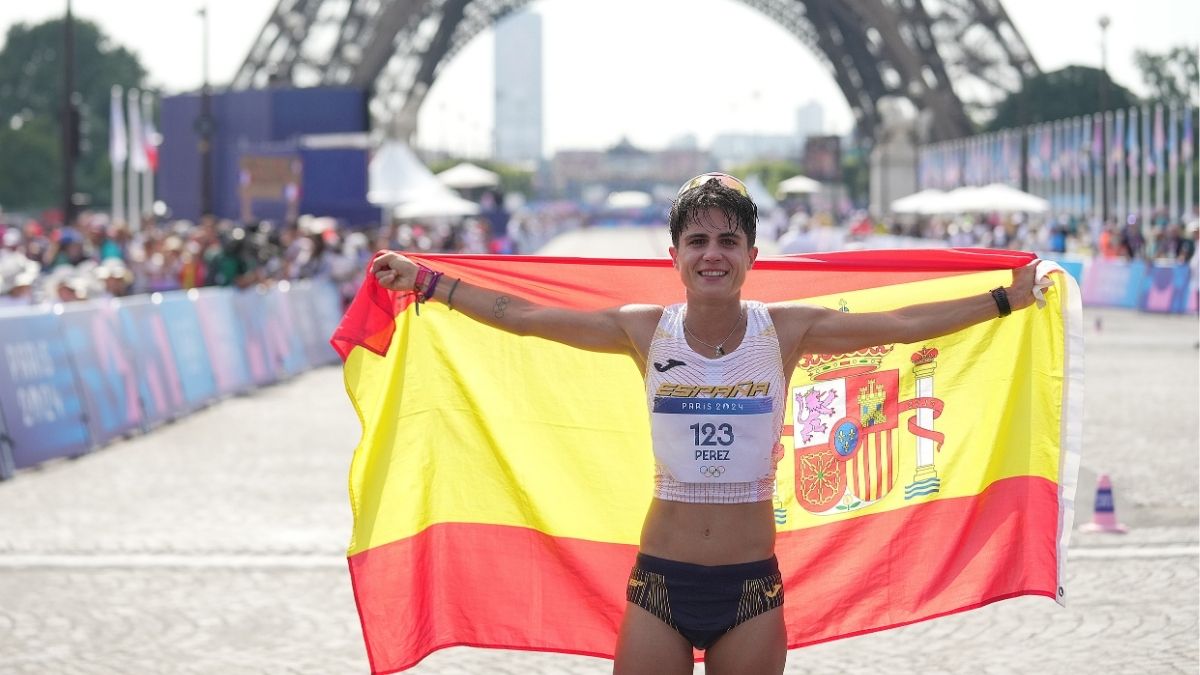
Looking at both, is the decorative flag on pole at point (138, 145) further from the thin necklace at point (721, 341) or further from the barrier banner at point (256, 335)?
the thin necklace at point (721, 341)

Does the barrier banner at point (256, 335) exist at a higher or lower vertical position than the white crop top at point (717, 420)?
lower

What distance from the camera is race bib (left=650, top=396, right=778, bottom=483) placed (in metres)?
4.29

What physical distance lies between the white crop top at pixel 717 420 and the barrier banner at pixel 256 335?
14028 mm

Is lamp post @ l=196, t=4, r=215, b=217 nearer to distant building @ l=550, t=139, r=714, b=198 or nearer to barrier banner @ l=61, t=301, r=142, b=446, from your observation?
barrier banner @ l=61, t=301, r=142, b=446

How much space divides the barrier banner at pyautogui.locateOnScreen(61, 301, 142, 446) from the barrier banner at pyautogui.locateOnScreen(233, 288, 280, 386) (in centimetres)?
358

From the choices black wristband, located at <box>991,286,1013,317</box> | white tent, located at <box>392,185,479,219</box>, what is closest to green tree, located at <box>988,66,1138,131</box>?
white tent, located at <box>392,185,479,219</box>

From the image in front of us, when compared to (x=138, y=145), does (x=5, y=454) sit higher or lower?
lower

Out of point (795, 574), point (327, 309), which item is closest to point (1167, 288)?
point (327, 309)

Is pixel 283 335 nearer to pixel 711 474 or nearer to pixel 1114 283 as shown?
pixel 711 474

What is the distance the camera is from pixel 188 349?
53.0ft

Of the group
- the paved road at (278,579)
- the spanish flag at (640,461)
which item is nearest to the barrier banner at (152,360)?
the paved road at (278,579)

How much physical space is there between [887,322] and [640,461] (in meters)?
1.16

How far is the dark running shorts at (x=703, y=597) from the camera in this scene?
4.20 m

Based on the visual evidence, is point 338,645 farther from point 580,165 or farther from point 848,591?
point 580,165
